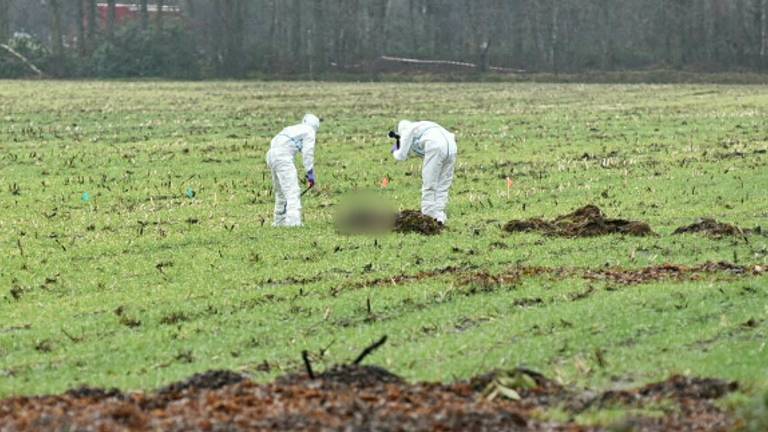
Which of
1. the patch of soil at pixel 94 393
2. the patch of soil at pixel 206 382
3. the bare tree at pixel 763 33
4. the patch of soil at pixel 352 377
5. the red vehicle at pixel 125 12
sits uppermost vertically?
the red vehicle at pixel 125 12

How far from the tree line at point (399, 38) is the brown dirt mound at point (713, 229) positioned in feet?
244

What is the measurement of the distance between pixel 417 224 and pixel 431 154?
1.33 metres

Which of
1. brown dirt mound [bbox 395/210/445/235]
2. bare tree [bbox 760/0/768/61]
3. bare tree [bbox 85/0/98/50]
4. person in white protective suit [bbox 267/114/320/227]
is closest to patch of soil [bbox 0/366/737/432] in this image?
brown dirt mound [bbox 395/210/445/235]

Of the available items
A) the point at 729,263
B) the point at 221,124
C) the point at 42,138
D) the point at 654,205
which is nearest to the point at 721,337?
the point at 729,263

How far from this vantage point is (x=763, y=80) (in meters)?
85.2

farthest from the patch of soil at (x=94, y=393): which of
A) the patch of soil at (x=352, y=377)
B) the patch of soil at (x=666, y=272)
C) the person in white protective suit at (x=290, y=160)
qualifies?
the person in white protective suit at (x=290, y=160)

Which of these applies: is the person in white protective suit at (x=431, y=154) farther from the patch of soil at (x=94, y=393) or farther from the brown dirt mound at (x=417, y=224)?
the patch of soil at (x=94, y=393)

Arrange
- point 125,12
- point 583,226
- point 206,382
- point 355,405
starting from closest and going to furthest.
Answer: point 355,405, point 206,382, point 583,226, point 125,12

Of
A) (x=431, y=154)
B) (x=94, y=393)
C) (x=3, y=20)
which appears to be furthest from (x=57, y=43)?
(x=94, y=393)

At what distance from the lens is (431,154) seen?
72.4 ft

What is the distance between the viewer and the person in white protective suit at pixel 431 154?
2203 cm

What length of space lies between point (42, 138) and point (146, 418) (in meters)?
31.9

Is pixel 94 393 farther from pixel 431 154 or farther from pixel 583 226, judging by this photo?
pixel 431 154

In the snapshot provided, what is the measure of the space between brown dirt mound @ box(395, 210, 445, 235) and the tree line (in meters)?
73.4
